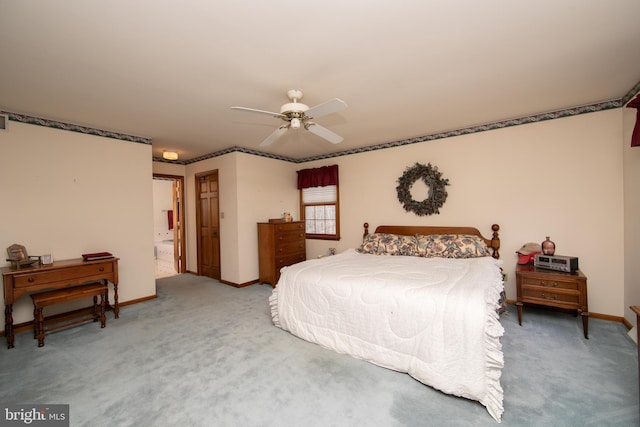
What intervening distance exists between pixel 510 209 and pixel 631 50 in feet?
6.55

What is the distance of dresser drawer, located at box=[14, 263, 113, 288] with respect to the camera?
279 centimetres

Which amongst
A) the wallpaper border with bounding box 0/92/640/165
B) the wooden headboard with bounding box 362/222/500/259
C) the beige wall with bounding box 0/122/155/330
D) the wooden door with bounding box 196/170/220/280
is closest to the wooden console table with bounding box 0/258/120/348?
the beige wall with bounding box 0/122/155/330

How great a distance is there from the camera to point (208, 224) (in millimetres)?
5508

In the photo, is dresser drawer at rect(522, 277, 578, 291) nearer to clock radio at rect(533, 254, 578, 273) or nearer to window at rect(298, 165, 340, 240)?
clock radio at rect(533, 254, 578, 273)

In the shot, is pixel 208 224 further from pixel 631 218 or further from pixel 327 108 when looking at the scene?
pixel 631 218

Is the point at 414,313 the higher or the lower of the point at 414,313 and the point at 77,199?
the lower

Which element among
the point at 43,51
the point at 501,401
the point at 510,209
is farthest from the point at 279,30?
the point at 510,209

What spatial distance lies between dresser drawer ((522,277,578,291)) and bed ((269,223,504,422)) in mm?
336

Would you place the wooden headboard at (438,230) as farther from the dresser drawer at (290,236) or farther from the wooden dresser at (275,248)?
the wooden dresser at (275,248)

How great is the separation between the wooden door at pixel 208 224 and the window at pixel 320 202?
1729 mm

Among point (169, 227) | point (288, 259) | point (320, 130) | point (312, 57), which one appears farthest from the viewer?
point (169, 227)

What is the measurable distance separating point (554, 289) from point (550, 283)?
0.06 m

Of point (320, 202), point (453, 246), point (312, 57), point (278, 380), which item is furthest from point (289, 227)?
point (312, 57)

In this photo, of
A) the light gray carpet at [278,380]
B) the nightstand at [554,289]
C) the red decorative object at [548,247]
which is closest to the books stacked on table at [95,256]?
A: the light gray carpet at [278,380]
